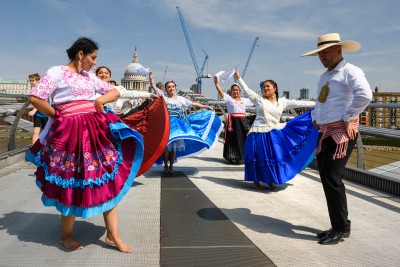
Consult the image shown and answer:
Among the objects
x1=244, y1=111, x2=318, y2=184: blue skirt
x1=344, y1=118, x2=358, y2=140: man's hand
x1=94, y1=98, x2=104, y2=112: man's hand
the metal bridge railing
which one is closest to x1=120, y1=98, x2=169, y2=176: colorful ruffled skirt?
x1=94, y1=98, x2=104, y2=112: man's hand

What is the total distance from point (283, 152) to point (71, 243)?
301cm

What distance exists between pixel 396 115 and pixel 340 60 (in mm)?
4341

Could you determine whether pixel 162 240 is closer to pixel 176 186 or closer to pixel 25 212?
pixel 25 212

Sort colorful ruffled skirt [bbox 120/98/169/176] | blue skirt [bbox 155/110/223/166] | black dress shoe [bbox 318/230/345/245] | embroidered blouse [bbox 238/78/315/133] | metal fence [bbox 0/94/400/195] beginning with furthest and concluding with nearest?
blue skirt [bbox 155/110/223/166] < embroidered blouse [bbox 238/78/315/133] < metal fence [bbox 0/94/400/195] < colorful ruffled skirt [bbox 120/98/169/176] < black dress shoe [bbox 318/230/345/245]

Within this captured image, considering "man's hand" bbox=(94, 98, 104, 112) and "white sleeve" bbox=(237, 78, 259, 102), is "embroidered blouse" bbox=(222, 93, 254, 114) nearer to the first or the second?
"white sleeve" bbox=(237, 78, 259, 102)

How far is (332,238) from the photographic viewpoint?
3033 mm

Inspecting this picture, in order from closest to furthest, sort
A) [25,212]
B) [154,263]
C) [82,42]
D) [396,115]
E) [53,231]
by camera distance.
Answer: [154,263] → [82,42] → [53,231] → [25,212] → [396,115]

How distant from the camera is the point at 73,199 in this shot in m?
2.71

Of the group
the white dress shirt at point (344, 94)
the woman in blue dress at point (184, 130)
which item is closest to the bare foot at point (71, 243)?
the white dress shirt at point (344, 94)

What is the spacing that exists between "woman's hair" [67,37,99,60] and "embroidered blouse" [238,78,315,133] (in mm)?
2928

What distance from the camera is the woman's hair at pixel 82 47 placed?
111 inches

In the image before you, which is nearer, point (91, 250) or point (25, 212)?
point (91, 250)

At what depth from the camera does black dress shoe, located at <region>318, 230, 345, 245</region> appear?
3029 mm

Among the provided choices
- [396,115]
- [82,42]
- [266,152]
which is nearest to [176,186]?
[266,152]
